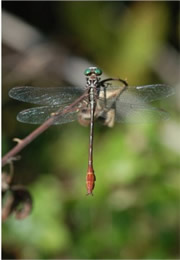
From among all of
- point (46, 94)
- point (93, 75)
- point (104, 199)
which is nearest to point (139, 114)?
point (93, 75)

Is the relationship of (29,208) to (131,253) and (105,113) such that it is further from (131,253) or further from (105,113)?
(131,253)

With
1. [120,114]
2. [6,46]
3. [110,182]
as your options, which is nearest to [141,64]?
[6,46]

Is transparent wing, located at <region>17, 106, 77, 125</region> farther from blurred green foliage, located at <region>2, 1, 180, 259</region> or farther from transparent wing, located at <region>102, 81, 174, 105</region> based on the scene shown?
blurred green foliage, located at <region>2, 1, 180, 259</region>

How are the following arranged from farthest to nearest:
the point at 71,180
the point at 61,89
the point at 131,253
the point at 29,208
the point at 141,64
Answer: the point at 141,64 < the point at 71,180 < the point at 131,253 < the point at 61,89 < the point at 29,208

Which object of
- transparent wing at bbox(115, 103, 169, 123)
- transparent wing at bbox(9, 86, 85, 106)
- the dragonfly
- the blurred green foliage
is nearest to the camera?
the dragonfly

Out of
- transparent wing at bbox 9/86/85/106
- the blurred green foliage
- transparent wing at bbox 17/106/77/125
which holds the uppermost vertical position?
transparent wing at bbox 9/86/85/106

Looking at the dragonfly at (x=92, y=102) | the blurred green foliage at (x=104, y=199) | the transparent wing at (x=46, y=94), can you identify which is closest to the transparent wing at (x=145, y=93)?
the dragonfly at (x=92, y=102)

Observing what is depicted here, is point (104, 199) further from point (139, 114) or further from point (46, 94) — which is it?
point (46, 94)

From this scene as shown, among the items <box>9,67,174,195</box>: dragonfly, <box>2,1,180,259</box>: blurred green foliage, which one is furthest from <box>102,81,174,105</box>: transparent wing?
<box>2,1,180,259</box>: blurred green foliage
